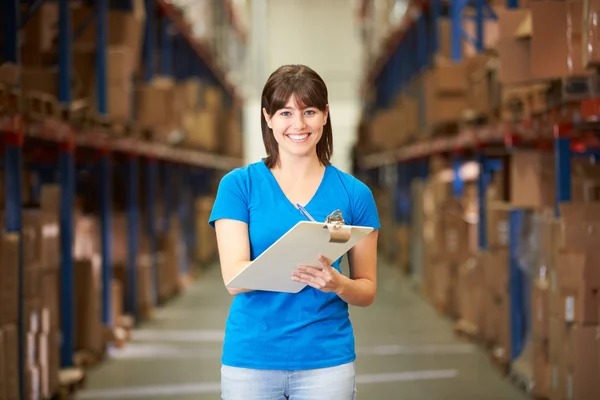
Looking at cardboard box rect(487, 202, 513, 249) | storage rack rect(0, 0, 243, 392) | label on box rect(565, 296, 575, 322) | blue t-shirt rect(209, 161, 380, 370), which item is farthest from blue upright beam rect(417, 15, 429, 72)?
blue t-shirt rect(209, 161, 380, 370)

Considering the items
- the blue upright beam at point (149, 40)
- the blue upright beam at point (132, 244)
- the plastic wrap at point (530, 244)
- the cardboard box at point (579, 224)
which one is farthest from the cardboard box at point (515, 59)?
the blue upright beam at point (149, 40)

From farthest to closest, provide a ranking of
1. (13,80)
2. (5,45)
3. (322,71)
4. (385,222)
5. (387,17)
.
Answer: (322,71) → (385,222) → (387,17) → (5,45) → (13,80)

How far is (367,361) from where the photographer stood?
281 inches

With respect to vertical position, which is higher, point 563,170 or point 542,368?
point 563,170

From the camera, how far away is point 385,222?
55.1 ft

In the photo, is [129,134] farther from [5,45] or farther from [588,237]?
[588,237]

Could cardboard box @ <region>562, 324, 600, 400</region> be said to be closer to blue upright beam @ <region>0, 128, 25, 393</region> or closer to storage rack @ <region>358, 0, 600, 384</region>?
storage rack @ <region>358, 0, 600, 384</region>

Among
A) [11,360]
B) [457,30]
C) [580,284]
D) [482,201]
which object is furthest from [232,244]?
[457,30]

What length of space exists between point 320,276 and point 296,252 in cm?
9

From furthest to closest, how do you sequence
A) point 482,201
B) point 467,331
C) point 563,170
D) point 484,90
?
point 467,331 < point 482,201 < point 484,90 < point 563,170

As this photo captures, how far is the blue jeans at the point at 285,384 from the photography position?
239cm

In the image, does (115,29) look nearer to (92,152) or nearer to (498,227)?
(92,152)

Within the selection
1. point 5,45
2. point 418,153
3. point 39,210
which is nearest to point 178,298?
point 418,153

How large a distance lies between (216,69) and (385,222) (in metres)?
4.33
